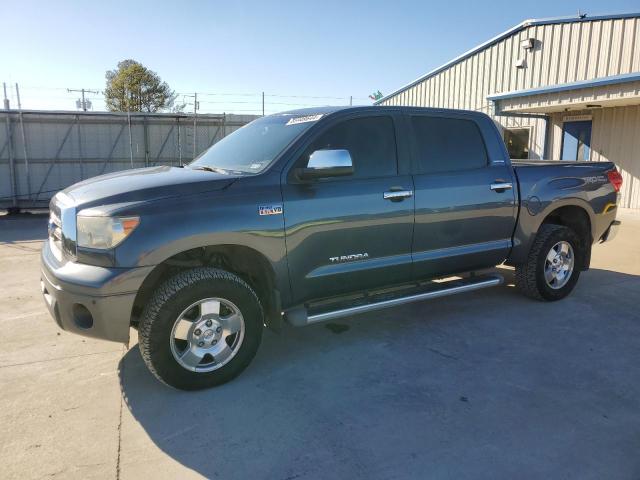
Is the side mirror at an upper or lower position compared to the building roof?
lower

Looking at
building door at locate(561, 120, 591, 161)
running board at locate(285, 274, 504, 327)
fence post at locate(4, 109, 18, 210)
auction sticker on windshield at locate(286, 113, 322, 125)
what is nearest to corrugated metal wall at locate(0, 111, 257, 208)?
fence post at locate(4, 109, 18, 210)

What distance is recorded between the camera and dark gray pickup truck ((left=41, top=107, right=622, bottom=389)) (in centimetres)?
332

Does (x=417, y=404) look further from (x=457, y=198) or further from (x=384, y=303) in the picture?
(x=457, y=198)

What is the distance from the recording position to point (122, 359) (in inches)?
164

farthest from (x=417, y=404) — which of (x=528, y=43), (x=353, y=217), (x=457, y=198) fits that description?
(x=528, y=43)

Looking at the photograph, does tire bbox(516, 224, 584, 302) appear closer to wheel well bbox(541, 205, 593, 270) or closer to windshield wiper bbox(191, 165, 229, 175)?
wheel well bbox(541, 205, 593, 270)

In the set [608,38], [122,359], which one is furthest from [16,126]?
[608,38]

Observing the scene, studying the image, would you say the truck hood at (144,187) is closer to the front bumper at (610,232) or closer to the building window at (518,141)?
the front bumper at (610,232)

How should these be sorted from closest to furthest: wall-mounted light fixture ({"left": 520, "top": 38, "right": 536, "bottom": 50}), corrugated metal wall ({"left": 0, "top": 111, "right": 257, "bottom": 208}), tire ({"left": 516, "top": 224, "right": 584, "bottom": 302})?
tire ({"left": 516, "top": 224, "right": 584, "bottom": 302}) → corrugated metal wall ({"left": 0, "top": 111, "right": 257, "bottom": 208}) → wall-mounted light fixture ({"left": 520, "top": 38, "right": 536, "bottom": 50})

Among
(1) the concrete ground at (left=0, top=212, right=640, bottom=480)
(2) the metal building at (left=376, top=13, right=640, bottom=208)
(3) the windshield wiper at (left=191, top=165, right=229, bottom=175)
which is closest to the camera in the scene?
(1) the concrete ground at (left=0, top=212, right=640, bottom=480)

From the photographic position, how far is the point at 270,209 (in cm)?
368

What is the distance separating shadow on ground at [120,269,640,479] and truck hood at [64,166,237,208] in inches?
54.2

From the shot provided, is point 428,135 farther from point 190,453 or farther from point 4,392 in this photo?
point 4,392

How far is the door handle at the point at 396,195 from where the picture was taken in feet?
13.8
